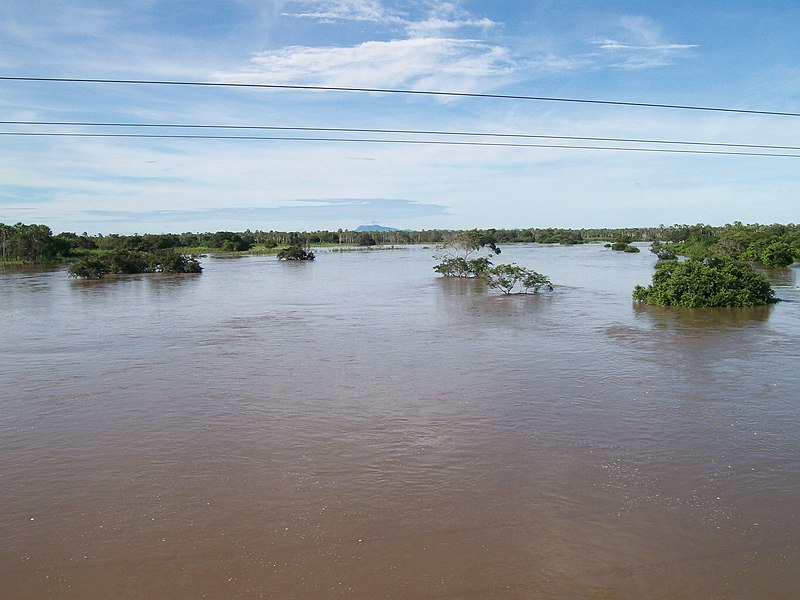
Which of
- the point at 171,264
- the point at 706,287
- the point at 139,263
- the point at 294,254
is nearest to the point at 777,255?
the point at 706,287

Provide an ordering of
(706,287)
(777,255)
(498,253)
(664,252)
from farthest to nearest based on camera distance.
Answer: (664,252) < (498,253) < (777,255) < (706,287)

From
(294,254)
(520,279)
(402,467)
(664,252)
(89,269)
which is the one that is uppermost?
(664,252)

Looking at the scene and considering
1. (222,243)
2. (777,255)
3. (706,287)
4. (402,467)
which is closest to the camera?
(402,467)

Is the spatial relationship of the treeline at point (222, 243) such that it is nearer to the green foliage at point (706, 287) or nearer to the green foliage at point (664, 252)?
the green foliage at point (664, 252)

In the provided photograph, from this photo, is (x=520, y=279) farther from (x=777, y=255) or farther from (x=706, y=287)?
(x=777, y=255)

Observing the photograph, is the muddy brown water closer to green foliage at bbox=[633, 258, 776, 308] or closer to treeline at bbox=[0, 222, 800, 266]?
green foliage at bbox=[633, 258, 776, 308]

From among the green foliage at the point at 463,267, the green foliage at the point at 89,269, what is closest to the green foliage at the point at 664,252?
the green foliage at the point at 463,267

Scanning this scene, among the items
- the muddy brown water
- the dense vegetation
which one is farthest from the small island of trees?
the muddy brown water

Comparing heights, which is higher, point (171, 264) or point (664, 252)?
point (664, 252)
